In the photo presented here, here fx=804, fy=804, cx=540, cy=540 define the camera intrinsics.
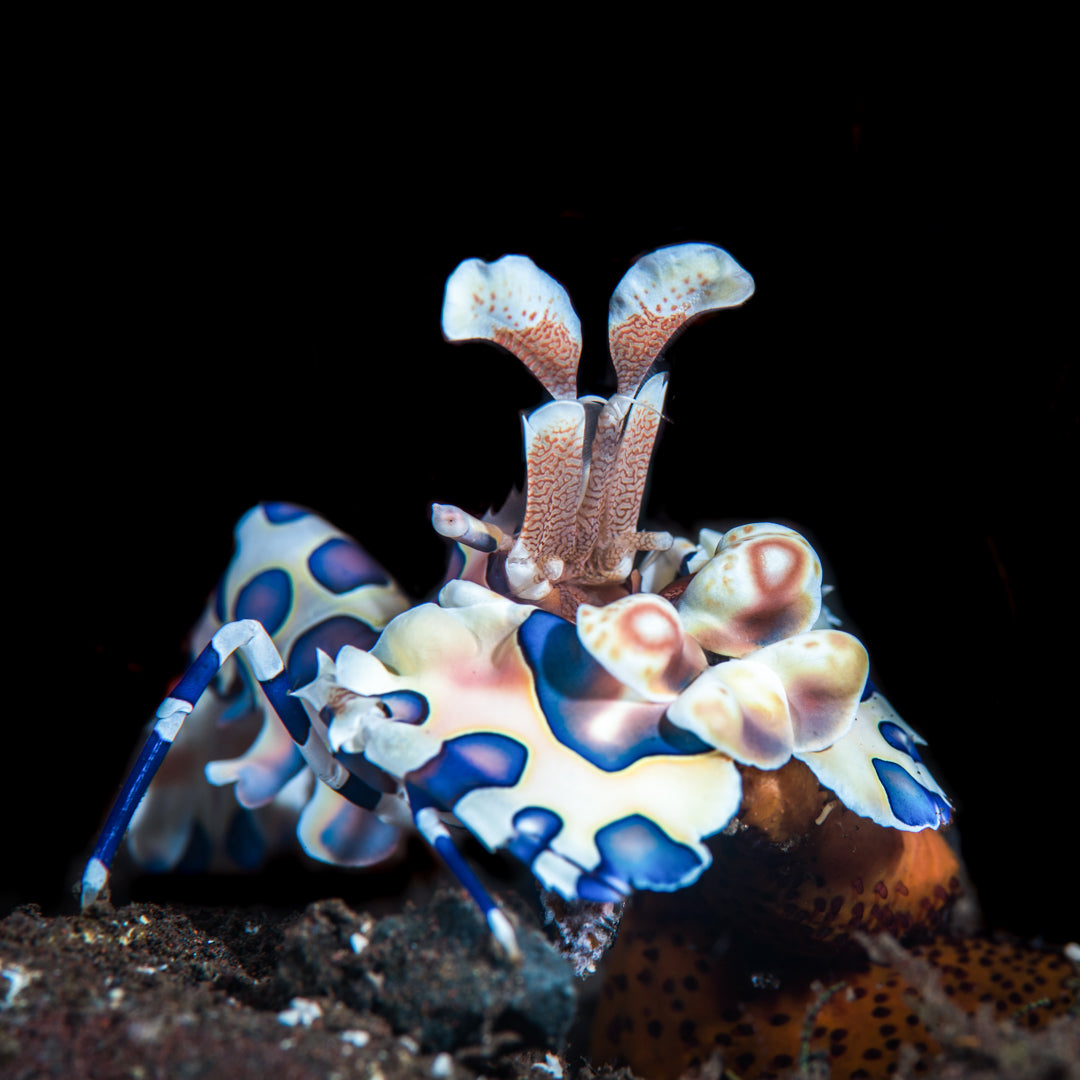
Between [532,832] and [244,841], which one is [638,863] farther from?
[244,841]

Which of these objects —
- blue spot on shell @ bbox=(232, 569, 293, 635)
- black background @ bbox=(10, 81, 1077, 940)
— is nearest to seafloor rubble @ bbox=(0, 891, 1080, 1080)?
blue spot on shell @ bbox=(232, 569, 293, 635)

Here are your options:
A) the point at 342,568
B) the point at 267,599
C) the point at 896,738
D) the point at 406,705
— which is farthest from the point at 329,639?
the point at 896,738

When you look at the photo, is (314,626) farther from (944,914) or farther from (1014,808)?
(1014,808)

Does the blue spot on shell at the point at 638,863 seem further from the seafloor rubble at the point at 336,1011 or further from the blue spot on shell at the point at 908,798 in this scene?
the blue spot on shell at the point at 908,798

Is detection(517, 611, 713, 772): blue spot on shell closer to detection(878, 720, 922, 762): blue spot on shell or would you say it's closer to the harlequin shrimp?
the harlequin shrimp

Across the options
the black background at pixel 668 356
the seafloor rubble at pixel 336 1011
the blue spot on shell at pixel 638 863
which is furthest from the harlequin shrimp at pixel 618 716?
the black background at pixel 668 356

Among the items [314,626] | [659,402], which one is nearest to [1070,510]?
[659,402]
